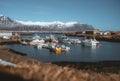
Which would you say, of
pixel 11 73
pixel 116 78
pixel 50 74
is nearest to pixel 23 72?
pixel 11 73

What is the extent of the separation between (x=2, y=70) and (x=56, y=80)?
7.50ft

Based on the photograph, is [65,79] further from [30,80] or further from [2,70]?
[2,70]

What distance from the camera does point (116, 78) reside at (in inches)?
524

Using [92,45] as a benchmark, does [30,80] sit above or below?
above

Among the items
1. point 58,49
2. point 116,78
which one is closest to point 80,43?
point 58,49

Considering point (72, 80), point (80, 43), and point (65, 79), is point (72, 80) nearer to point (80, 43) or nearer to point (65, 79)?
point (65, 79)

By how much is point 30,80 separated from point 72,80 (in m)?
1.99

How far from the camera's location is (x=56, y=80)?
32.2 ft

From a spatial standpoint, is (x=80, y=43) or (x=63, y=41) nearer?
(x=80, y=43)

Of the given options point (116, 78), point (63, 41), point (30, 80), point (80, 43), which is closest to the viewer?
point (30, 80)

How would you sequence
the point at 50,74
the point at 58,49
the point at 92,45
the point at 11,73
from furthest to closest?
the point at 92,45
the point at 58,49
the point at 50,74
the point at 11,73

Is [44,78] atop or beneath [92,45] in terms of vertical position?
atop

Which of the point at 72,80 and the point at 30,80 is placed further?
the point at 72,80

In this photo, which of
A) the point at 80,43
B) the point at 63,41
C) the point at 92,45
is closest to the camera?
the point at 92,45
